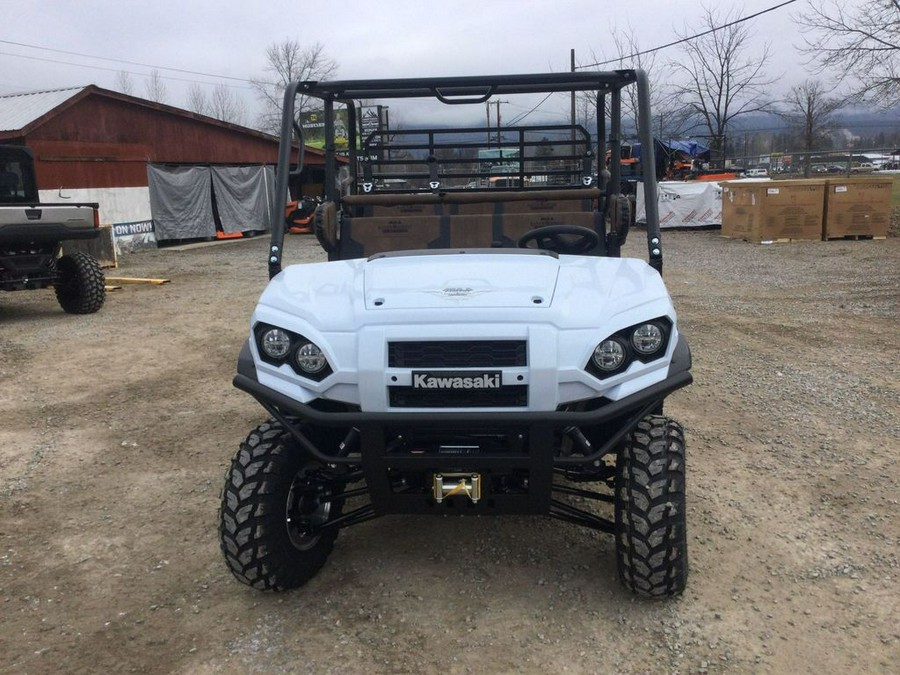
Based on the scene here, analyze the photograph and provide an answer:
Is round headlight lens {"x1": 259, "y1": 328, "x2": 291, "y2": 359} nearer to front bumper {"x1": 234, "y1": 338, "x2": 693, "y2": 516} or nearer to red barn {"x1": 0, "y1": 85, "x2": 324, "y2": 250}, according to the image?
front bumper {"x1": 234, "y1": 338, "x2": 693, "y2": 516}

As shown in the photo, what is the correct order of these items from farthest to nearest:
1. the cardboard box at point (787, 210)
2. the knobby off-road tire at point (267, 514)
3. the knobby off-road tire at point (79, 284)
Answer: the cardboard box at point (787, 210)
the knobby off-road tire at point (79, 284)
the knobby off-road tire at point (267, 514)

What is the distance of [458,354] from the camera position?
2.73 metres

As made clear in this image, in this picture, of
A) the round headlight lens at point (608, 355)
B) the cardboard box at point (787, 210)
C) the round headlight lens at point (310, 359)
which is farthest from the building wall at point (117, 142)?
the round headlight lens at point (608, 355)

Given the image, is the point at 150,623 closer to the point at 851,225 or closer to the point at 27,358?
the point at 27,358

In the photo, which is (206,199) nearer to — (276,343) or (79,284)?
(79,284)

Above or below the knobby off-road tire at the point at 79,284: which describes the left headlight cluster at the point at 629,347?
above

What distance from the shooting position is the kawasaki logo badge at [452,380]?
2.68 m

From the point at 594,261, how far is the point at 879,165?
32717 mm

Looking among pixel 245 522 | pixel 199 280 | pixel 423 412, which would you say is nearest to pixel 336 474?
pixel 245 522

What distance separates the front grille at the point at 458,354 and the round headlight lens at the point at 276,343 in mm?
421

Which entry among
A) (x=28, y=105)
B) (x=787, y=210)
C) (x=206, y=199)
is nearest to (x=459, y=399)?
(x=787, y=210)

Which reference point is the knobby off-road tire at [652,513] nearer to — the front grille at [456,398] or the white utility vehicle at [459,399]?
the white utility vehicle at [459,399]

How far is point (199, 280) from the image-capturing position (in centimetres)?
1318

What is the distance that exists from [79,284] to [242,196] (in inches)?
520
